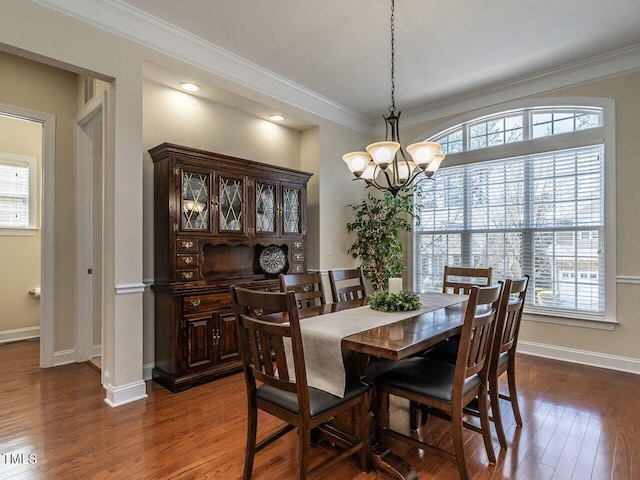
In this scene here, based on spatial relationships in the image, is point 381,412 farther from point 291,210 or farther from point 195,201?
point 291,210

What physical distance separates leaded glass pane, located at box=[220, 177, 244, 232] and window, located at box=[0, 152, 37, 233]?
10.2 feet

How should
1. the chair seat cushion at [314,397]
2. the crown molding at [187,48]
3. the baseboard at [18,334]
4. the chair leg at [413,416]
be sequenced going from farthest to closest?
the baseboard at [18,334] < the crown molding at [187,48] < the chair leg at [413,416] < the chair seat cushion at [314,397]

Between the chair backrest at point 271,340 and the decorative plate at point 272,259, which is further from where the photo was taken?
the decorative plate at point 272,259

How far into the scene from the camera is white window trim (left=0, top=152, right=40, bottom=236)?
4516 mm

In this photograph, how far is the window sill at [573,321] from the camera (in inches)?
139

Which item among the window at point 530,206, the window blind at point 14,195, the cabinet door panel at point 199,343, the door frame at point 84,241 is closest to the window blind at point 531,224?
the window at point 530,206

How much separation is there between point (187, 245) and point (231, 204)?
2.06 ft

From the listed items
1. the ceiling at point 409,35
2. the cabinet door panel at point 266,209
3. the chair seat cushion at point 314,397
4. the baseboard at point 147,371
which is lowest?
the baseboard at point 147,371

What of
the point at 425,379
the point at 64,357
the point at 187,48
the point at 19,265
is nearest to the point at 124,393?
the point at 64,357

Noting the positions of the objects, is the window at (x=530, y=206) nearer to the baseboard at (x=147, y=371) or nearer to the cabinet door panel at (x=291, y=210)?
Answer: the cabinet door panel at (x=291, y=210)

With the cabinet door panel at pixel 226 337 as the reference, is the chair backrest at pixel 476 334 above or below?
above

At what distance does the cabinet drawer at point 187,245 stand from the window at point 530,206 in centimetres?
303

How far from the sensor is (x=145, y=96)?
331 cm

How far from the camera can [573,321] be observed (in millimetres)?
3713
